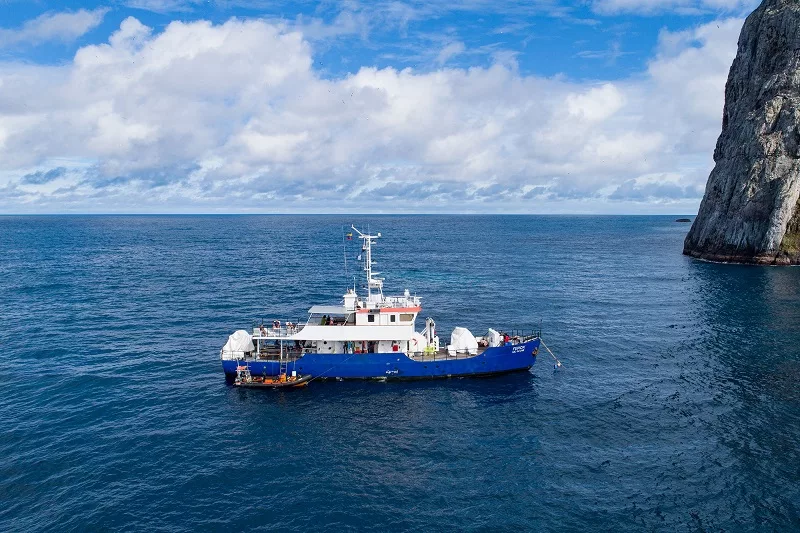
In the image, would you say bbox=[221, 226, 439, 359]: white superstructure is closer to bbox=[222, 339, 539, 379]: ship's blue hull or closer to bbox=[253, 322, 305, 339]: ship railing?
bbox=[253, 322, 305, 339]: ship railing

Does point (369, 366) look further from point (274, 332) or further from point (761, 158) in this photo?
point (761, 158)

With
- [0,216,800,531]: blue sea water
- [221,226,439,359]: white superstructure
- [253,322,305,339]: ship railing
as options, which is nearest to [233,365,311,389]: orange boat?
[0,216,800,531]: blue sea water

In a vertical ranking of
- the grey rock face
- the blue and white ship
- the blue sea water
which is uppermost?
the grey rock face

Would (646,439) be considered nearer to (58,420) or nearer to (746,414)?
(746,414)

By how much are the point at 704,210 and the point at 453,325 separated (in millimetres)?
93048

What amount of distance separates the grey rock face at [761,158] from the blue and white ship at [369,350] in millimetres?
85726

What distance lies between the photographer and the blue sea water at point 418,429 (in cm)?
3086

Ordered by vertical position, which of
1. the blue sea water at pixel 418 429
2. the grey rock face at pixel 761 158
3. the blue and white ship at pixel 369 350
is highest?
the grey rock face at pixel 761 158

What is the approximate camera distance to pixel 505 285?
98.3 m

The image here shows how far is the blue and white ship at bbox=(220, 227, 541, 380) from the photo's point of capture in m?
50.8

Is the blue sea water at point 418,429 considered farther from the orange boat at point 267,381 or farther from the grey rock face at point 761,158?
the grey rock face at point 761,158

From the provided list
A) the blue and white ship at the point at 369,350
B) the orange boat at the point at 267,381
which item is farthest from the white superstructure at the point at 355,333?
the orange boat at the point at 267,381

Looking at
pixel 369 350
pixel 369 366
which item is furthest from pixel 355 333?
pixel 369 366

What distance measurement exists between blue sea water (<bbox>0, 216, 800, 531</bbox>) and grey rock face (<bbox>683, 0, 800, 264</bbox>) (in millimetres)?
34825
